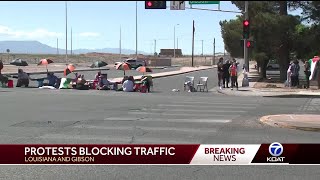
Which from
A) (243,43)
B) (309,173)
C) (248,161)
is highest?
(243,43)

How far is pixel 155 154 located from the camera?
5496 mm

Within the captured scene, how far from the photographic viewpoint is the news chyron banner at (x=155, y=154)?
5.38 metres

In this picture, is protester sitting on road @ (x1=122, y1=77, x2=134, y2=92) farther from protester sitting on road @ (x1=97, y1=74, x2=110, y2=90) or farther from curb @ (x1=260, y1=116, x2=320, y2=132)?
curb @ (x1=260, y1=116, x2=320, y2=132)

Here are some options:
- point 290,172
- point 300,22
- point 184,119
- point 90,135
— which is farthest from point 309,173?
point 300,22

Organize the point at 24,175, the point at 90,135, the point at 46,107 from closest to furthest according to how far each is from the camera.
Result: the point at 24,175, the point at 90,135, the point at 46,107

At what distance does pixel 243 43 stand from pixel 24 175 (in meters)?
23.4

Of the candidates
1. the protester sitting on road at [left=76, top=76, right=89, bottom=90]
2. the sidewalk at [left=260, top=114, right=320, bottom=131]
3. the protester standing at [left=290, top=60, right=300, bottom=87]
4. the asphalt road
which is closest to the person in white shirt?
the protester sitting on road at [left=76, top=76, right=89, bottom=90]

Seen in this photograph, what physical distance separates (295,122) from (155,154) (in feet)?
24.3

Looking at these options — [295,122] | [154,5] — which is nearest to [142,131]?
[295,122]

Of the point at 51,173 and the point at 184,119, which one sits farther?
the point at 184,119

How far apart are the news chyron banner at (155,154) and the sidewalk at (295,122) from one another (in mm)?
5982

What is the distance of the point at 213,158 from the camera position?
5.55 metres

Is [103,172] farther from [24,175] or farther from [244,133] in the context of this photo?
[244,133]

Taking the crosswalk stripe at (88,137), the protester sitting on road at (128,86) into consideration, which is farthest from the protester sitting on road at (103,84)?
the crosswalk stripe at (88,137)
